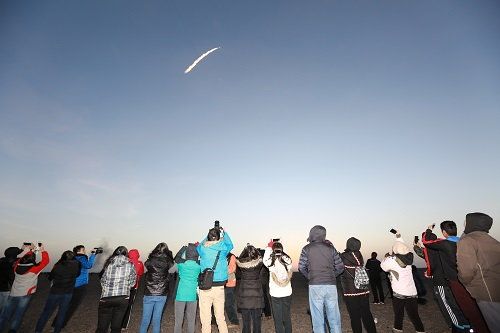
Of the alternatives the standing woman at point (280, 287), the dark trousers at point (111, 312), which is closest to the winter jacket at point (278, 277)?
the standing woman at point (280, 287)

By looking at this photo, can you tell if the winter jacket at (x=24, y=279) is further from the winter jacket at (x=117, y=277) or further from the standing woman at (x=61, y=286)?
the winter jacket at (x=117, y=277)

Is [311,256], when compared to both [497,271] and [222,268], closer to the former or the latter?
[222,268]

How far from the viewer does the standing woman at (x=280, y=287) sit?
614 centimetres

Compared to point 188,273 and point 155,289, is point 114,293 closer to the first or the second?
point 155,289

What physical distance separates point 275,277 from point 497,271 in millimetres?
3903

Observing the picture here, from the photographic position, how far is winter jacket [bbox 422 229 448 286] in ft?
18.3

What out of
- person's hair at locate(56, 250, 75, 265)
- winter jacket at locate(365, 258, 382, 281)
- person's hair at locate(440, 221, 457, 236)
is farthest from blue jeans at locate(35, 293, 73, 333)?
winter jacket at locate(365, 258, 382, 281)

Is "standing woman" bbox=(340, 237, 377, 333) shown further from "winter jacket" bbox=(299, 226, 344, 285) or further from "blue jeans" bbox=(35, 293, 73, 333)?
"blue jeans" bbox=(35, 293, 73, 333)

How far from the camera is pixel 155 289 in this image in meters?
5.81

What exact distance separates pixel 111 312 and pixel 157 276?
1063 millimetres

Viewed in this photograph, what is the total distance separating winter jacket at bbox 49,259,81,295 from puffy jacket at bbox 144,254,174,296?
2.78 meters

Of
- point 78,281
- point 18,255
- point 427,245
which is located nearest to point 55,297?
point 18,255

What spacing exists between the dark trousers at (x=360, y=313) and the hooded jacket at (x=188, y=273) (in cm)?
357

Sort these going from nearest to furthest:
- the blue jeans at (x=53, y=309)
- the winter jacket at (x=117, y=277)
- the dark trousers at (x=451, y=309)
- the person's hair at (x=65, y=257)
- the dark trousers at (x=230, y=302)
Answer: the dark trousers at (x=451, y=309)
the winter jacket at (x=117, y=277)
the blue jeans at (x=53, y=309)
the person's hair at (x=65, y=257)
the dark trousers at (x=230, y=302)
